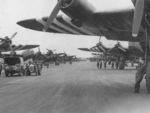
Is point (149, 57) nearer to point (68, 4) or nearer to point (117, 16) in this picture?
point (117, 16)

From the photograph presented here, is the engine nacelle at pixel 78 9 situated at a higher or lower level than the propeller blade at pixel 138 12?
higher

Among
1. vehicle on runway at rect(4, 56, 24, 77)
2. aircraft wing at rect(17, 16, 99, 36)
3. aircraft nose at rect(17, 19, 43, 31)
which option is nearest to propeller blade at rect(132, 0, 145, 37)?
aircraft wing at rect(17, 16, 99, 36)

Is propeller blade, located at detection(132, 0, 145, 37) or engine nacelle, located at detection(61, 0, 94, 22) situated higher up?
engine nacelle, located at detection(61, 0, 94, 22)

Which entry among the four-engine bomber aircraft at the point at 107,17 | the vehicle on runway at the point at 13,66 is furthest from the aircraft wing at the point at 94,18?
the vehicle on runway at the point at 13,66

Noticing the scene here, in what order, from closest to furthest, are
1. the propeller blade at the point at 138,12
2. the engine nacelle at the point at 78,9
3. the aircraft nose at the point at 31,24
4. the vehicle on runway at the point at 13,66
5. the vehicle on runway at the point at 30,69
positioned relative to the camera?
the propeller blade at the point at 138,12, the engine nacelle at the point at 78,9, the aircraft nose at the point at 31,24, the vehicle on runway at the point at 13,66, the vehicle on runway at the point at 30,69

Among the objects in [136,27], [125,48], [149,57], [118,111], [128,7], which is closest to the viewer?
[118,111]

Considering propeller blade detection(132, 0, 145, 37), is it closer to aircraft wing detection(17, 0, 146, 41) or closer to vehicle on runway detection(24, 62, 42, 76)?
aircraft wing detection(17, 0, 146, 41)

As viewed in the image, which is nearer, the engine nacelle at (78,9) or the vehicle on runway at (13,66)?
the engine nacelle at (78,9)

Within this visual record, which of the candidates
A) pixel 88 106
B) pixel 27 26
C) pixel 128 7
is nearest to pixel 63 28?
pixel 27 26

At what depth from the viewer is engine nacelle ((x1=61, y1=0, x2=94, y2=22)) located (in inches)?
468

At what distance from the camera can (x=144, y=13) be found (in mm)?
11305

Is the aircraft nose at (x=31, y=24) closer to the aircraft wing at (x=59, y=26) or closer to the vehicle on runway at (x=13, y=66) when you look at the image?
the aircraft wing at (x=59, y=26)

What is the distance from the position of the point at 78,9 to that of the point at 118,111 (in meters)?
4.76

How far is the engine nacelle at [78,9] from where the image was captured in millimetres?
11875
